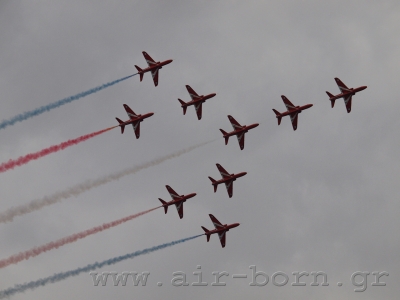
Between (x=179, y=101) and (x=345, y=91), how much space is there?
2520 centimetres

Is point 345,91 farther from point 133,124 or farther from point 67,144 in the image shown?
point 67,144

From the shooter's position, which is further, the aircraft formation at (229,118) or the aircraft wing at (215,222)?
the aircraft wing at (215,222)

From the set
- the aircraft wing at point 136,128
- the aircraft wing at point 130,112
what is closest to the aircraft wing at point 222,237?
the aircraft wing at point 136,128

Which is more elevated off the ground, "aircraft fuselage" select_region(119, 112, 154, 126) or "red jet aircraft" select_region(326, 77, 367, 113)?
"aircraft fuselage" select_region(119, 112, 154, 126)

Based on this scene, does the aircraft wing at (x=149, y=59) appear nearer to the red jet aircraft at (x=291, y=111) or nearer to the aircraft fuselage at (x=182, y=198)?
the red jet aircraft at (x=291, y=111)

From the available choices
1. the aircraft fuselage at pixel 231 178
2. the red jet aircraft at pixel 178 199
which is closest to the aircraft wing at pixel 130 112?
the red jet aircraft at pixel 178 199

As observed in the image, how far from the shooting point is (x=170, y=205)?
420 ft

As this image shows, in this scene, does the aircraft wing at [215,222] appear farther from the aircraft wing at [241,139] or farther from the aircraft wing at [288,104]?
the aircraft wing at [288,104]

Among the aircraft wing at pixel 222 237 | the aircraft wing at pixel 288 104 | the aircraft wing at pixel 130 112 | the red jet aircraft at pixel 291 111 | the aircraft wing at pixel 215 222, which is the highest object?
the aircraft wing at pixel 130 112

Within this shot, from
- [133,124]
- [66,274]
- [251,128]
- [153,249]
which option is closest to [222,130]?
[251,128]

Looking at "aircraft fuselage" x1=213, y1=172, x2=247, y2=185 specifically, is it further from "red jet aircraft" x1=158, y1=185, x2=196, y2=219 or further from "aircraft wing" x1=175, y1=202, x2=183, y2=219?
"aircraft wing" x1=175, y1=202, x2=183, y2=219

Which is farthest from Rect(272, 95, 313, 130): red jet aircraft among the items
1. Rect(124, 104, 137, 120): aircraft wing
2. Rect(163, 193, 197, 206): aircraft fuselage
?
Rect(124, 104, 137, 120): aircraft wing

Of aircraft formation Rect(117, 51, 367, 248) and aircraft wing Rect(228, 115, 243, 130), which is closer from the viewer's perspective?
aircraft formation Rect(117, 51, 367, 248)

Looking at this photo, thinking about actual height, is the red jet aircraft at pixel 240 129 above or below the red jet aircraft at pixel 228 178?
above
